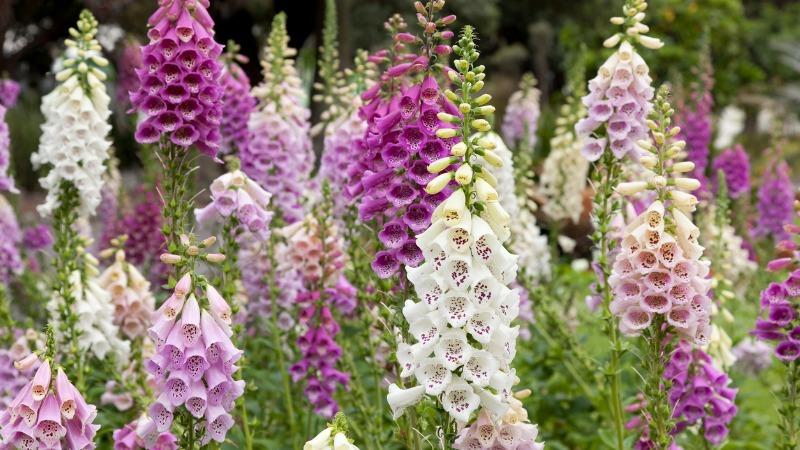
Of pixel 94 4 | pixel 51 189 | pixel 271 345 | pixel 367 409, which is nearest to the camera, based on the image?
pixel 367 409

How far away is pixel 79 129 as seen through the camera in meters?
4.93

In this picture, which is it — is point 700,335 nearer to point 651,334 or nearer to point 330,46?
point 651,334

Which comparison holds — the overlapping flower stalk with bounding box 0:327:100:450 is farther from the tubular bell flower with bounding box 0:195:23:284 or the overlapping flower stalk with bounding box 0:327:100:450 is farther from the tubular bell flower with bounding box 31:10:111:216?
the tubular bell flower with bounding box 0:195:23:284

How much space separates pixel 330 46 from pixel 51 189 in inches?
71.6

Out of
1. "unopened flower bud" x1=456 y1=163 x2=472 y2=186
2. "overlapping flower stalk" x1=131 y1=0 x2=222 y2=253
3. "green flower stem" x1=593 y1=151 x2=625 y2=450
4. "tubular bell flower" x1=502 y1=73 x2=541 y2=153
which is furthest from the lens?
"tubular bell flower" x1=502 y1=73 x2=541 y2=153

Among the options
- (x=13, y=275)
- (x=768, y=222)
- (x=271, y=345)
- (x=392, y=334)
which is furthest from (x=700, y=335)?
(x=768, y=222)

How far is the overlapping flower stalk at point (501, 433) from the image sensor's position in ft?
10.0

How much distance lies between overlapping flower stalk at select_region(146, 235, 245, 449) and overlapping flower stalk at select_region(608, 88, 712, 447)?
1.43 m

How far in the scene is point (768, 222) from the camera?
903cm

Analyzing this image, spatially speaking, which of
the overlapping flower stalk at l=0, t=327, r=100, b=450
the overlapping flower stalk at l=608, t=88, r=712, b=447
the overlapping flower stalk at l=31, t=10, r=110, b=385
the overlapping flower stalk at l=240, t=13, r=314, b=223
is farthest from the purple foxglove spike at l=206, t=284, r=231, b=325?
the overlapping flower stalk at l=240, t=13, r=314, b=223

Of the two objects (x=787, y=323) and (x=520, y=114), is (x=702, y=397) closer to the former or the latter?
(x=787, y=323)

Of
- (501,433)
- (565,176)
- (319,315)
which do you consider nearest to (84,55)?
(319,315)

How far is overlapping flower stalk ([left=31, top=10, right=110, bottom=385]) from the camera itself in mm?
4914

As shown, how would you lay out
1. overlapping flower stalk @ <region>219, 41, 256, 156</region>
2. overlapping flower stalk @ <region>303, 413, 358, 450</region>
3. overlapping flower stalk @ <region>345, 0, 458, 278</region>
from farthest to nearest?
overlapping flower stalk @ <region>219, 41, 256, 156</region>
overlapping flower stalk @ <region>345, 0, 458, 278</region>
overlapping flower stalk @ <region>303, 413, 358, 450</region>
